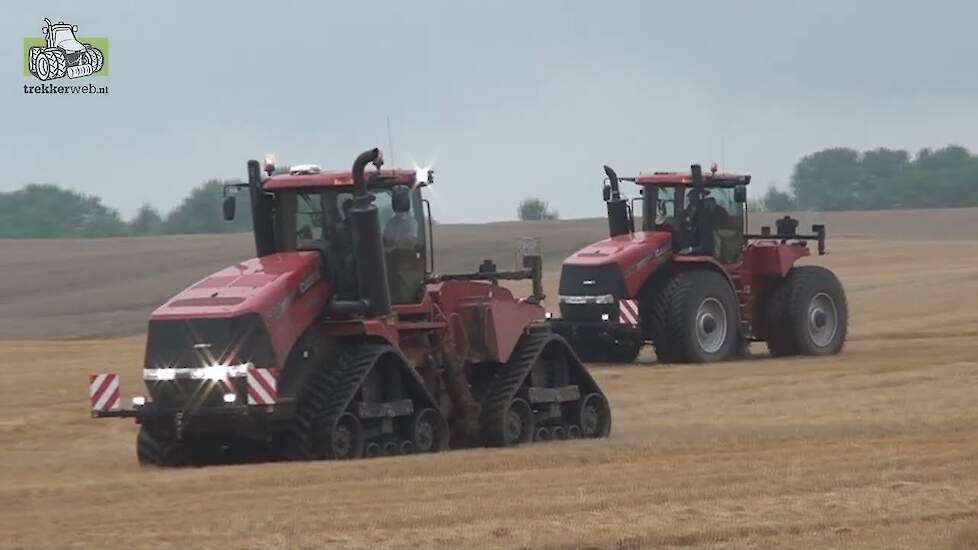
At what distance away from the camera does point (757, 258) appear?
28000 mm

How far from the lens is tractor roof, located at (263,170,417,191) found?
17.0 metres

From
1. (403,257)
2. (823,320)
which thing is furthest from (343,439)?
(823,320)

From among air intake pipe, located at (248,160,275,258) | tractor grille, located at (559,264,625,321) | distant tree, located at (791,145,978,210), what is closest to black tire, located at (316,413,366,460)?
air intake pipe, located at (248,160,275,258)

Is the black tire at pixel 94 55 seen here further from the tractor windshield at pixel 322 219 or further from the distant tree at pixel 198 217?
the distant tree at pixel 198 217

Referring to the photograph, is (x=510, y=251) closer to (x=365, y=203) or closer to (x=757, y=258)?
(x=757, y=258)

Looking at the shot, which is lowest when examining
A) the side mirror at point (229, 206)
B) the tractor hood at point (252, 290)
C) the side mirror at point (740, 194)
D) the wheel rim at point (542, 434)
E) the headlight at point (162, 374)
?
the wheel rim at point (542, 434)

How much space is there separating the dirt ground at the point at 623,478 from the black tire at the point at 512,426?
60 centimetres

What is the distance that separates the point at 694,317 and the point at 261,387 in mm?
11925

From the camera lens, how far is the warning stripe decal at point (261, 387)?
15.7 m

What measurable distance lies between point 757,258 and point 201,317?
13.5m

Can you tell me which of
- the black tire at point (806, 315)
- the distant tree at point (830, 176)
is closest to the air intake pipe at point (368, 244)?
the black tire at point (806, 315)

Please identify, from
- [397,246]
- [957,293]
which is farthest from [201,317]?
[957,293]

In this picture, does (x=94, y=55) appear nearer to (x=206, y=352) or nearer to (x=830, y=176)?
(x=206, y=352)

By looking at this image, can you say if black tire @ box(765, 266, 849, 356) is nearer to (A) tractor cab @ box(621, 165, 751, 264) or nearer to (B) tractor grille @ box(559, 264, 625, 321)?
(A) tractor cab @ box(621, 165, 751, 264)
